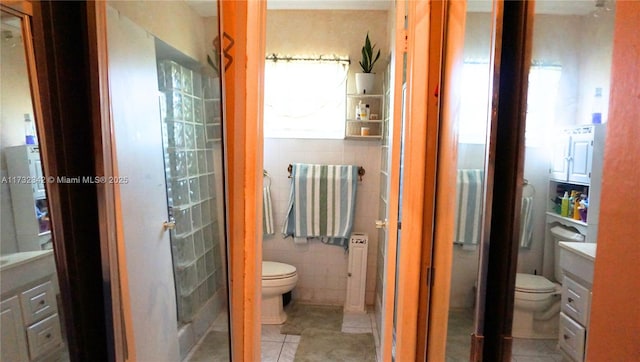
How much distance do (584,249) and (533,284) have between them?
0.15 metres

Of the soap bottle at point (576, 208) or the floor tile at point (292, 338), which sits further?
the floor tile at point (292, 338)

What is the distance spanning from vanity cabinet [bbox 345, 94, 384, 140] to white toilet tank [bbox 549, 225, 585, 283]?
80.3 inches

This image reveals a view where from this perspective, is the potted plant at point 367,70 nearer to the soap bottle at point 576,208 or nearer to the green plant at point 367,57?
the green plant at point 367,57

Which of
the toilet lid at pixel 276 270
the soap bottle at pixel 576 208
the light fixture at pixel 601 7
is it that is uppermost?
the light fixture at pixel 601 7

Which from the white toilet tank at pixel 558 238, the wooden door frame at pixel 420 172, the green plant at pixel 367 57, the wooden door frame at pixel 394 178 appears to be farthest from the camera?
the green plant at pixel 367 57

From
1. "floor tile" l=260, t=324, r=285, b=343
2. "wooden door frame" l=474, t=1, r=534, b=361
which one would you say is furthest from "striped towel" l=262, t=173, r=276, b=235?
"wooden door frame" l=474, t=1, r=534, b=361

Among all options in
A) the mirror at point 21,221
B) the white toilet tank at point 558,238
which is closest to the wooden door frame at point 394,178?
the white toilet tank at point 558,238

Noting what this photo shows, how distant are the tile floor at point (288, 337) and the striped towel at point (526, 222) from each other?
5.03 feet

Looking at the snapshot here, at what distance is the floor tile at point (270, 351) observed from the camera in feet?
6.55

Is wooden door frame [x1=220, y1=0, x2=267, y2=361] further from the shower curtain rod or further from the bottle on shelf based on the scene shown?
the shower curtain rod

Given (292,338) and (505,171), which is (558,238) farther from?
(292,338)

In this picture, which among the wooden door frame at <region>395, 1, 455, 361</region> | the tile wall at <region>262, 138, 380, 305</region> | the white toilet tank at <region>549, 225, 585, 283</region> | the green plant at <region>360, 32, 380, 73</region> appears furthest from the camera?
the tile wall at <region>262, 138, 380, 305</region>

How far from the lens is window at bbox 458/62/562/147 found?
0.60 meters

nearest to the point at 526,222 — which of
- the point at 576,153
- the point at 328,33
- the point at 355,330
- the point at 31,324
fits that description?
the point at 576,153
